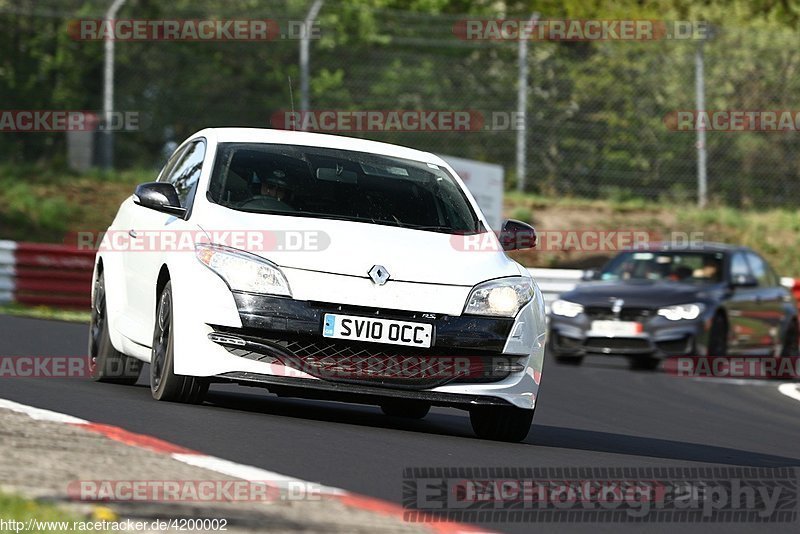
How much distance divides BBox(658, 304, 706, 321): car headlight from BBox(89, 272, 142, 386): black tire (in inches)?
324

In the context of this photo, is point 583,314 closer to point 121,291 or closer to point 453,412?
point 453,412

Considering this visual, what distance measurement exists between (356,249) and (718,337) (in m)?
10.4

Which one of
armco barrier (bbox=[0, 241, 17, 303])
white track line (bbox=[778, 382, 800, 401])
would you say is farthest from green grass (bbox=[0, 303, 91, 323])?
white track line (bbox=[778, 382, 800, 401])

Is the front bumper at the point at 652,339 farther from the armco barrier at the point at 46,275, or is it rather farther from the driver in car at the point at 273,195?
the driver in car at the point at 273,195

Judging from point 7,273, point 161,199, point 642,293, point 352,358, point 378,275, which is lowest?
point 7,273

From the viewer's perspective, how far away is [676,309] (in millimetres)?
17906

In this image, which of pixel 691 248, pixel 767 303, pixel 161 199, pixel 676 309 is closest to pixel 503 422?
pixel 161 199

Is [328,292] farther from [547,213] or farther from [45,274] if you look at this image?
[547,213]

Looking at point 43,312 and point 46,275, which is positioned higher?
point 46,275

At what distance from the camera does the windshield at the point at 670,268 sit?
749 inches

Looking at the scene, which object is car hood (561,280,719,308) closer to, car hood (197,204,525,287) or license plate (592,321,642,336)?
license plate (592,321,642,336)

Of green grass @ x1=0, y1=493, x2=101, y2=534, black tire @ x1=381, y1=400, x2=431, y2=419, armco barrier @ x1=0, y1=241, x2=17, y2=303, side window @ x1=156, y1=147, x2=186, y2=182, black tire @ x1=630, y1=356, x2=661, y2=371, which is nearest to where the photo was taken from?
green grass @ x1=0, y1=493, x2=101, y2=534

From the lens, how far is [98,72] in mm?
27031

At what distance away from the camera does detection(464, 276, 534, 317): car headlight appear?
28.7 feet
